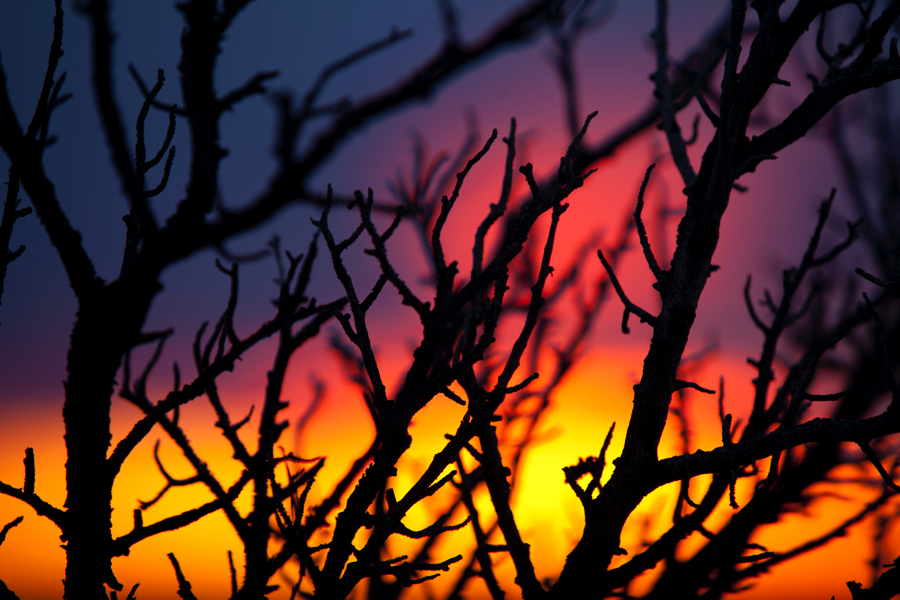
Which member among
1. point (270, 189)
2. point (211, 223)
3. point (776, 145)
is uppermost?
point (270, 189)

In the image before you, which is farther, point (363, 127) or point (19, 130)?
point (363, 127)

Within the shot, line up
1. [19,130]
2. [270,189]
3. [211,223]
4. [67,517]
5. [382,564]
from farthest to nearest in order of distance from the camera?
[270,189] → [211,223] → [19,130] → [67,517] → [382,564]

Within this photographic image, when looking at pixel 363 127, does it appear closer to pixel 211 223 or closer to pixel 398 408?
pixel 211 223

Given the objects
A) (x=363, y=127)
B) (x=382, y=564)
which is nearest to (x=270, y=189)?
(x=363, y=127)

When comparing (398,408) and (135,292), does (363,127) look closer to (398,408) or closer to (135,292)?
(135,292)

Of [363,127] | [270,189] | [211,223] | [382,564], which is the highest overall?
[363,127]

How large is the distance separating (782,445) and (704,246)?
842mm

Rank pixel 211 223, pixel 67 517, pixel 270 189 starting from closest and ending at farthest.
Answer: pixel 67 517 → pixel 211 223 → pixel 270 189

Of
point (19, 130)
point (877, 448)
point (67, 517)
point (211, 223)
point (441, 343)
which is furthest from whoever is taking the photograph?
point (877, 448)

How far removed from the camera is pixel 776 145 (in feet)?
8.45

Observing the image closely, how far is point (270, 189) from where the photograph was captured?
11.3 ft

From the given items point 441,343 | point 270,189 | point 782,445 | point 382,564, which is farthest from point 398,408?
point 270,189

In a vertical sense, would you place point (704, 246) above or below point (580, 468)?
above

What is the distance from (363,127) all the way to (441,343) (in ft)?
7.26
